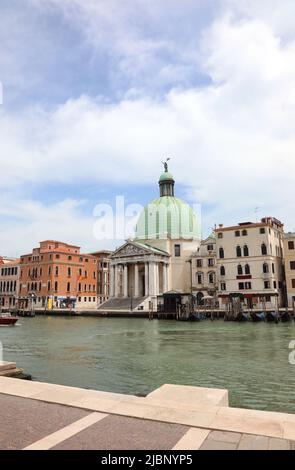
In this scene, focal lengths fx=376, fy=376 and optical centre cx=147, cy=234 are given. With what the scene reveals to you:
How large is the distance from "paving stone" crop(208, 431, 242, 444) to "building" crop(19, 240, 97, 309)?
64.6 m

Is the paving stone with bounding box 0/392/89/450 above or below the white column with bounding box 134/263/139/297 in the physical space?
below

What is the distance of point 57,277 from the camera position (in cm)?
6738

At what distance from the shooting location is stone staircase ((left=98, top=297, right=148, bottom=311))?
60.6 m

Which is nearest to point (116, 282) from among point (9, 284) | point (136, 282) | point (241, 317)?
point (136, 282)

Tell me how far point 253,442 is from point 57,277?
6572 cm

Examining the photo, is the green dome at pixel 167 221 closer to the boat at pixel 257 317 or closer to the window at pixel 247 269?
the window at pixel 247 269

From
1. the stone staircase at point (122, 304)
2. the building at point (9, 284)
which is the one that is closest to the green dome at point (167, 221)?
the stone staircase at point (122, 304)

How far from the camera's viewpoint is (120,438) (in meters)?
4.36

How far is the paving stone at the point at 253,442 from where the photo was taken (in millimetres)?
4059

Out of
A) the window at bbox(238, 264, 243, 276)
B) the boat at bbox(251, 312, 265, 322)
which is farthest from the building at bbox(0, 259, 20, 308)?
the boat at bbox(251, 312, 265, 322)

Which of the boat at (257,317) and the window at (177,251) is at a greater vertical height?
the window at (177,251)

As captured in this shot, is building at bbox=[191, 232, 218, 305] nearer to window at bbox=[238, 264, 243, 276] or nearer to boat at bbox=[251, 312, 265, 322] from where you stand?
window at bbox=[238, 264, 243, 276]
